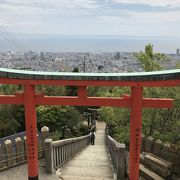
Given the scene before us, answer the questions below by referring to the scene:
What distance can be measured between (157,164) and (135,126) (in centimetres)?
323

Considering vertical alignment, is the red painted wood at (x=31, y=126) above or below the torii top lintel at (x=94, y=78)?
below

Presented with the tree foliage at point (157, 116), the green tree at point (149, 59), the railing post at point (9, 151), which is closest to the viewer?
the railing post at point (9, 151)

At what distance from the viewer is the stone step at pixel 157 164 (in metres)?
11.0

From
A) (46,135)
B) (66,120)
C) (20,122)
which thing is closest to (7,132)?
(20,122)

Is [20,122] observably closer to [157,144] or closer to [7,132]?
[7,132]

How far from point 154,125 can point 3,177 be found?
8.51m

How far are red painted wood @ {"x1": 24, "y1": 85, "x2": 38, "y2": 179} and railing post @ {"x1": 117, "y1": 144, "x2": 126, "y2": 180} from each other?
2.86 meters

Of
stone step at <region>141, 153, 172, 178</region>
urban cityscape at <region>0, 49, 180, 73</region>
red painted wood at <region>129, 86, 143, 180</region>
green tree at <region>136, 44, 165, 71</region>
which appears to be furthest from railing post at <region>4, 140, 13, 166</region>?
green tree at <region>136, 44, 165, 71</region>

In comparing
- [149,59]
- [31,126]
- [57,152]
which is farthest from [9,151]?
[149,59]

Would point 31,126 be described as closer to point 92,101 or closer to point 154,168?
point 92,101

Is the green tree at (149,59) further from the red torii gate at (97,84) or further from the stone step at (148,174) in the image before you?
the red torii gate at (97,84)

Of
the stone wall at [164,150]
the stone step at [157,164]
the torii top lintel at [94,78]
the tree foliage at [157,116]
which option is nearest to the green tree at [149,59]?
the tree foliage at [157,116]

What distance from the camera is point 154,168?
11.5m

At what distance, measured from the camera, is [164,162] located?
1146 cm
